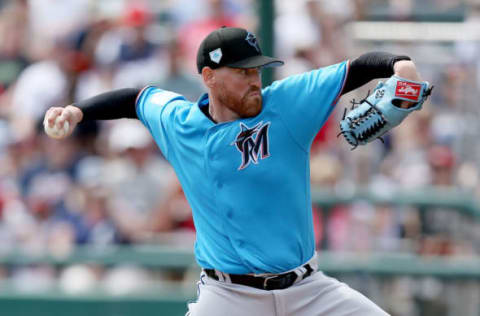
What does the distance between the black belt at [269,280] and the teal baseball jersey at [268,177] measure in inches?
1.3

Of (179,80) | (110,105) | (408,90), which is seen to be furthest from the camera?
(179,80)

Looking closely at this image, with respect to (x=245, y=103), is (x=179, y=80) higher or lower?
lower

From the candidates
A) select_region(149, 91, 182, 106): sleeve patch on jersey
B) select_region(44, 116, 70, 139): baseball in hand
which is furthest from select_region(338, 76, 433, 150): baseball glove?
select_region(44, 116, 70, 139): baseball in hand

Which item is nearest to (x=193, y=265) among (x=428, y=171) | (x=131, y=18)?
(x=428, y=171)

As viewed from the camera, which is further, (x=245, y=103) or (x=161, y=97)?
(x=161, y=97)

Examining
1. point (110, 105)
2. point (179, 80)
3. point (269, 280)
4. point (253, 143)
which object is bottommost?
point (269, 280)

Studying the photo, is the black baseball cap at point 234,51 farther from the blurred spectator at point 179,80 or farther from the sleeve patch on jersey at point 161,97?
the blurred spectator at point 179,80

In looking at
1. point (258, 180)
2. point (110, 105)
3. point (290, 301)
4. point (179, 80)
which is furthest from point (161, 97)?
point (179, 80)

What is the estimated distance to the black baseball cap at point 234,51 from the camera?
175 inches

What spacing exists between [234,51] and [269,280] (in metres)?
1.07

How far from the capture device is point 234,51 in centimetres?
445

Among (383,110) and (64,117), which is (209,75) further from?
(383,110)

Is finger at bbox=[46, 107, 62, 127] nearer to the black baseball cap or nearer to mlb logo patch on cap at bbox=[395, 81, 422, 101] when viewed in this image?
the black baseball cap

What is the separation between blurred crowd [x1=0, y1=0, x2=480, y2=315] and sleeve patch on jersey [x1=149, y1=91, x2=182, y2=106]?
10.0 feet
